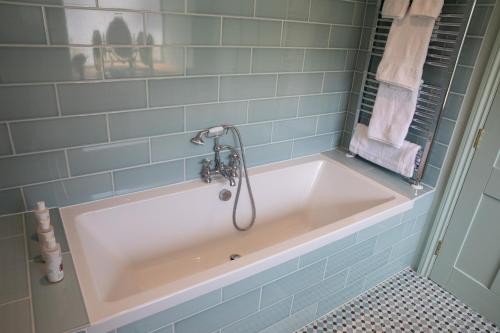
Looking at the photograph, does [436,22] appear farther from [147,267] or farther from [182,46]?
[147,267]

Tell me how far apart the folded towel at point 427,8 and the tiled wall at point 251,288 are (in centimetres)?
95

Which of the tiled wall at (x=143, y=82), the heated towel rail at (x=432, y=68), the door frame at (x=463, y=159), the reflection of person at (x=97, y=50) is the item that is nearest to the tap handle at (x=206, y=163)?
the tiled wall at (x=143, y=82)

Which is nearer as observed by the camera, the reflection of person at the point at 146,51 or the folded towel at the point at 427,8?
the reflection of person at the point at 146,51

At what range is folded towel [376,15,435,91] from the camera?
1.69m

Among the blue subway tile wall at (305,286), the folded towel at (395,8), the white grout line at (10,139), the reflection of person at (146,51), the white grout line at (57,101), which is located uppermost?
the folded towel at (395,8)

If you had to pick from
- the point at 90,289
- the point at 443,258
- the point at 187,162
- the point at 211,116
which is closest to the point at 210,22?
the point at 211,116

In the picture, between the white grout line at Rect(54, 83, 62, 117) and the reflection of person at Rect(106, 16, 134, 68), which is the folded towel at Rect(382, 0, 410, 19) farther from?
the white grout line at Rect(54, 83, 62, 117)

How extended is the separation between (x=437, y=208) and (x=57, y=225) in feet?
6.52

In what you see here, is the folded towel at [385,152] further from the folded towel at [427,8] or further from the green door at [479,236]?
the folded towel at [427,8]

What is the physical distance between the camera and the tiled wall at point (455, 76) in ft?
5.26

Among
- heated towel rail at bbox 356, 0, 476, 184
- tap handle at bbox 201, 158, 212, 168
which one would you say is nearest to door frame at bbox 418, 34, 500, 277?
heated towel rail at bbox 356, 0, 476, 184

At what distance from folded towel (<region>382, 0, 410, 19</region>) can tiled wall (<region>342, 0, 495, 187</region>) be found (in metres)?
0.20

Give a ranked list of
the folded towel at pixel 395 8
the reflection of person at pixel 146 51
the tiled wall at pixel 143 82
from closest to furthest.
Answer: the tiled wall at pixel 143 82
the reflection of person at pixel 146 51
the folded towel at pixel 395 8

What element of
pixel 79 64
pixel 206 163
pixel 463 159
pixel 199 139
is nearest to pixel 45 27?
pixel 79 64
